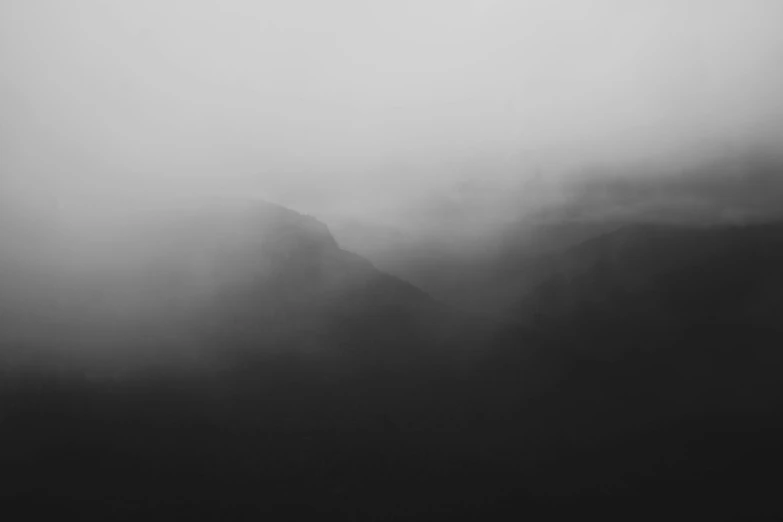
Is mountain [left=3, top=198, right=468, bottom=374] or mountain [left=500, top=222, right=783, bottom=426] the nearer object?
mountain [left=500, top=222, right=783, bottom=426]

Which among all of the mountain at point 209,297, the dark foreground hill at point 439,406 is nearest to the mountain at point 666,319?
the dark foreground hill at point 439,406

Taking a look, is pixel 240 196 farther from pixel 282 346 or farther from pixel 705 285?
pixel 705 285

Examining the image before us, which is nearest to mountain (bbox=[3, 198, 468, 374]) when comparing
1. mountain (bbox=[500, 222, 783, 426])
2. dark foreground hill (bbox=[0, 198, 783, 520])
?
dark foreground hill (bbox=[0, 198, 783, 520])

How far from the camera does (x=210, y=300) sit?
26.9 m

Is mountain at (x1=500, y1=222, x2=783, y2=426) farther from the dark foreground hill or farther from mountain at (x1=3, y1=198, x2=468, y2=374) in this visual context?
mountain at (x1=3, y1=198, x2=468, y2=374)

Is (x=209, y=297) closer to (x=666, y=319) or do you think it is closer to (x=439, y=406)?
(x=439, y=406)

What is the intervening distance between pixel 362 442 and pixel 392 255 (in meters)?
10.3

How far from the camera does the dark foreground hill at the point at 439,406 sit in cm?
2039

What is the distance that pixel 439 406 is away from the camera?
23312 millimetres

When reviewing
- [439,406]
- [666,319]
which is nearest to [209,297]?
[439,406]

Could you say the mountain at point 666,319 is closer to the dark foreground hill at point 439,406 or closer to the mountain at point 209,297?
the dark foreground hill at point 439,406

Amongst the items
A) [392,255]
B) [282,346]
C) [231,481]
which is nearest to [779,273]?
[392,255]

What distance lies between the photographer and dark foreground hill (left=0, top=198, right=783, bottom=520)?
66.9 ft

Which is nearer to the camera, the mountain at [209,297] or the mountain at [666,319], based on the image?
the mountain at [666,319]
